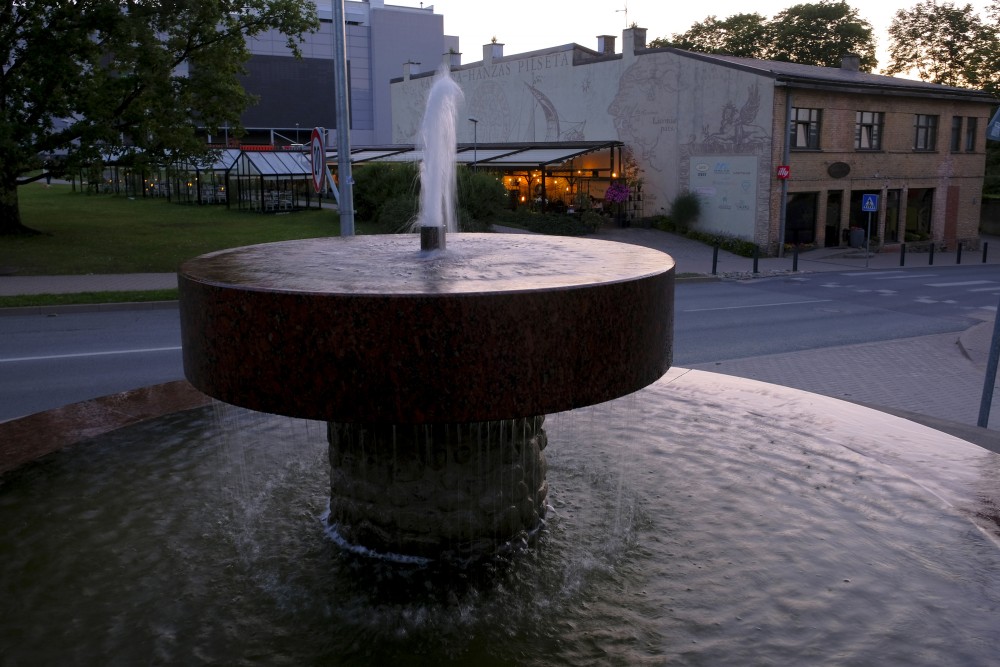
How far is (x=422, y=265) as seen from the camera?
4.91 m

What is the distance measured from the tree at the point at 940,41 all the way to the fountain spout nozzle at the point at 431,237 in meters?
58.4

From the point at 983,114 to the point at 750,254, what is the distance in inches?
638

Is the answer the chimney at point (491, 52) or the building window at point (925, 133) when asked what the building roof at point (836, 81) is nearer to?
the building window at point (925, 133)

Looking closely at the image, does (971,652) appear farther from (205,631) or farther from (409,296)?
(205,631)

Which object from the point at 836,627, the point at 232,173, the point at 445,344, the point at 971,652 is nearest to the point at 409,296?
the point at 445,344

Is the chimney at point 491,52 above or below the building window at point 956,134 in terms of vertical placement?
above

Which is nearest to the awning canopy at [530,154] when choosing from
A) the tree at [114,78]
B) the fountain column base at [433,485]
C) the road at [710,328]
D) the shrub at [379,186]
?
the shrub at [379,186]

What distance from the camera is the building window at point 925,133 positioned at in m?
36.4

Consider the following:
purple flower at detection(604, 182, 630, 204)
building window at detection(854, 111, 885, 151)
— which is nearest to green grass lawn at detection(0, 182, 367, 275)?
purple flower at detection(604, 182, 630, 204)

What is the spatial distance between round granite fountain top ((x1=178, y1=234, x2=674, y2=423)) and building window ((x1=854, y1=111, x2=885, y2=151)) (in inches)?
1322

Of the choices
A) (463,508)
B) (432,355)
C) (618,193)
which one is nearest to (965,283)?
(618,193)

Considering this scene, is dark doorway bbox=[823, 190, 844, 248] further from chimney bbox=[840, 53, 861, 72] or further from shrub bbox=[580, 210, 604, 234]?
chimney bbox=[840, 53, 861, 72]

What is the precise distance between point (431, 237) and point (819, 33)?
6043cm

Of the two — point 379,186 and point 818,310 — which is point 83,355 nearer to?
point 818,310
